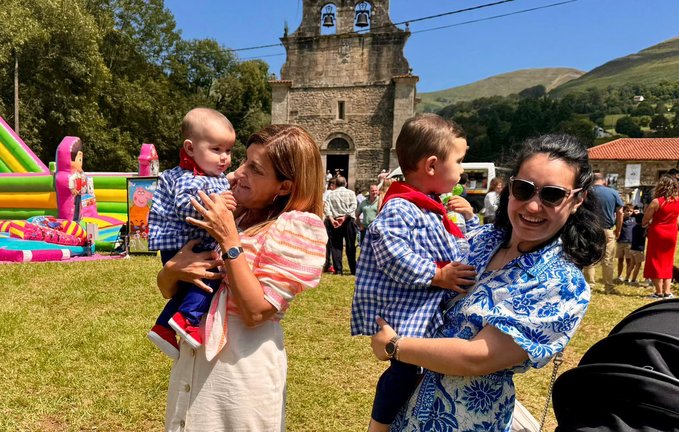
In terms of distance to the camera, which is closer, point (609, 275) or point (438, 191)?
point (438, 191)

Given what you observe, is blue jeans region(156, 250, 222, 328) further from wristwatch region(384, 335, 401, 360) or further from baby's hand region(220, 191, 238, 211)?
wristwatch region(384, 335, 401, 360)

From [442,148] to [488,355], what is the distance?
0.83 m

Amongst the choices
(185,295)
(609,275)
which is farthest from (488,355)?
(609,275)

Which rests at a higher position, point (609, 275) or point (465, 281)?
point (465, 281)

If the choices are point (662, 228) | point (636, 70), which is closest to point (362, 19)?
point (662, 228)

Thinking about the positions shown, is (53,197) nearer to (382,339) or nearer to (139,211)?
(139,211)

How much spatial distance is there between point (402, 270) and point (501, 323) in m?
0.45

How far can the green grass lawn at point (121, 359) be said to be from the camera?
3480 mm

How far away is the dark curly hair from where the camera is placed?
138 cm

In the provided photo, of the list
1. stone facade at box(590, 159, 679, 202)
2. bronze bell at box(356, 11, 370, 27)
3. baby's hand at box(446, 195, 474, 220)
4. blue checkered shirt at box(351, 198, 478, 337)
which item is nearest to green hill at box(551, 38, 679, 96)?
stone facade at box(590, 159, 679, 202)

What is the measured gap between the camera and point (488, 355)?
4.36 feet

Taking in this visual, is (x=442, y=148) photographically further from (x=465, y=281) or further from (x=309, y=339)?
(x=309, y=339)

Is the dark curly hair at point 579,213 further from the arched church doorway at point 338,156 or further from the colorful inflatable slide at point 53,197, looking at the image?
the arched church doorway at point 338,156

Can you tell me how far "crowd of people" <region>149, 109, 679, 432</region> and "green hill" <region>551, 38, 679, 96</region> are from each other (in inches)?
6314
